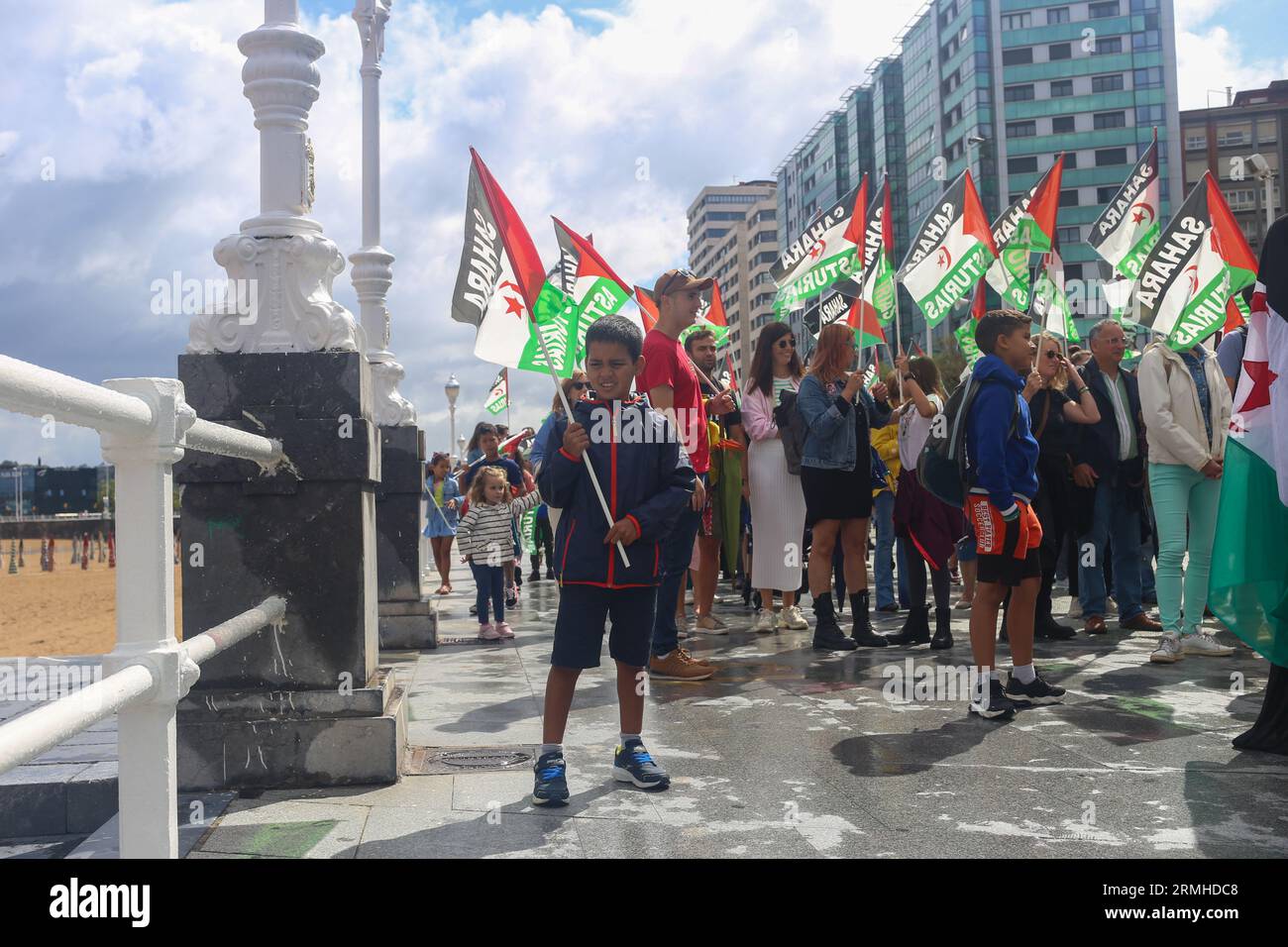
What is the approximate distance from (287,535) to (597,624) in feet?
3.88

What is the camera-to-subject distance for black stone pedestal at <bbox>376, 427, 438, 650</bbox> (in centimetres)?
916

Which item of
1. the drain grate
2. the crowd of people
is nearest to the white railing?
the crowd of people

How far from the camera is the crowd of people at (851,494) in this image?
4.44 m

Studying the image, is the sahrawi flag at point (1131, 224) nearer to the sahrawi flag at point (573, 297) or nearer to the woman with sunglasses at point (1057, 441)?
the woman with sunglasses at point (1057, 441)

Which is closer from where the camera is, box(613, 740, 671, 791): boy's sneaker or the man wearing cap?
box(613, 740, 671, 791): boy's sneaker

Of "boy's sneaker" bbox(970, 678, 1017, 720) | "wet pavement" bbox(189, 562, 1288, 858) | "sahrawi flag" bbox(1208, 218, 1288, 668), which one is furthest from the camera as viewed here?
"boy's sneaker" bbox(970, 678, 1017, 720)

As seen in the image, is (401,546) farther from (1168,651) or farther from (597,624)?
(1168,651)

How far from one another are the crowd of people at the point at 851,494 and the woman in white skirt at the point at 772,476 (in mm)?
15

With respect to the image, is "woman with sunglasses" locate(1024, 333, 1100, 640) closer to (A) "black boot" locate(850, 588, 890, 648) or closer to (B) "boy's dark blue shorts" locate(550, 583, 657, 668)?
(A) "black boot" locate(850, 588, 890, 648)

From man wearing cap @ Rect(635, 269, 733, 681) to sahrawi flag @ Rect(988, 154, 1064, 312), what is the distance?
252 inches

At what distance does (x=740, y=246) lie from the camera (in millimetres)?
131250

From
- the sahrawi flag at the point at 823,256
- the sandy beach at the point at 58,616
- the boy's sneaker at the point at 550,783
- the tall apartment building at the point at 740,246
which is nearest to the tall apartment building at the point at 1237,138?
the tall apartment building at the point at 740,246

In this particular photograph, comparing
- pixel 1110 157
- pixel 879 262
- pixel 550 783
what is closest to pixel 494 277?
pixel 550 783

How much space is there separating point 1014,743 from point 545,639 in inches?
197
